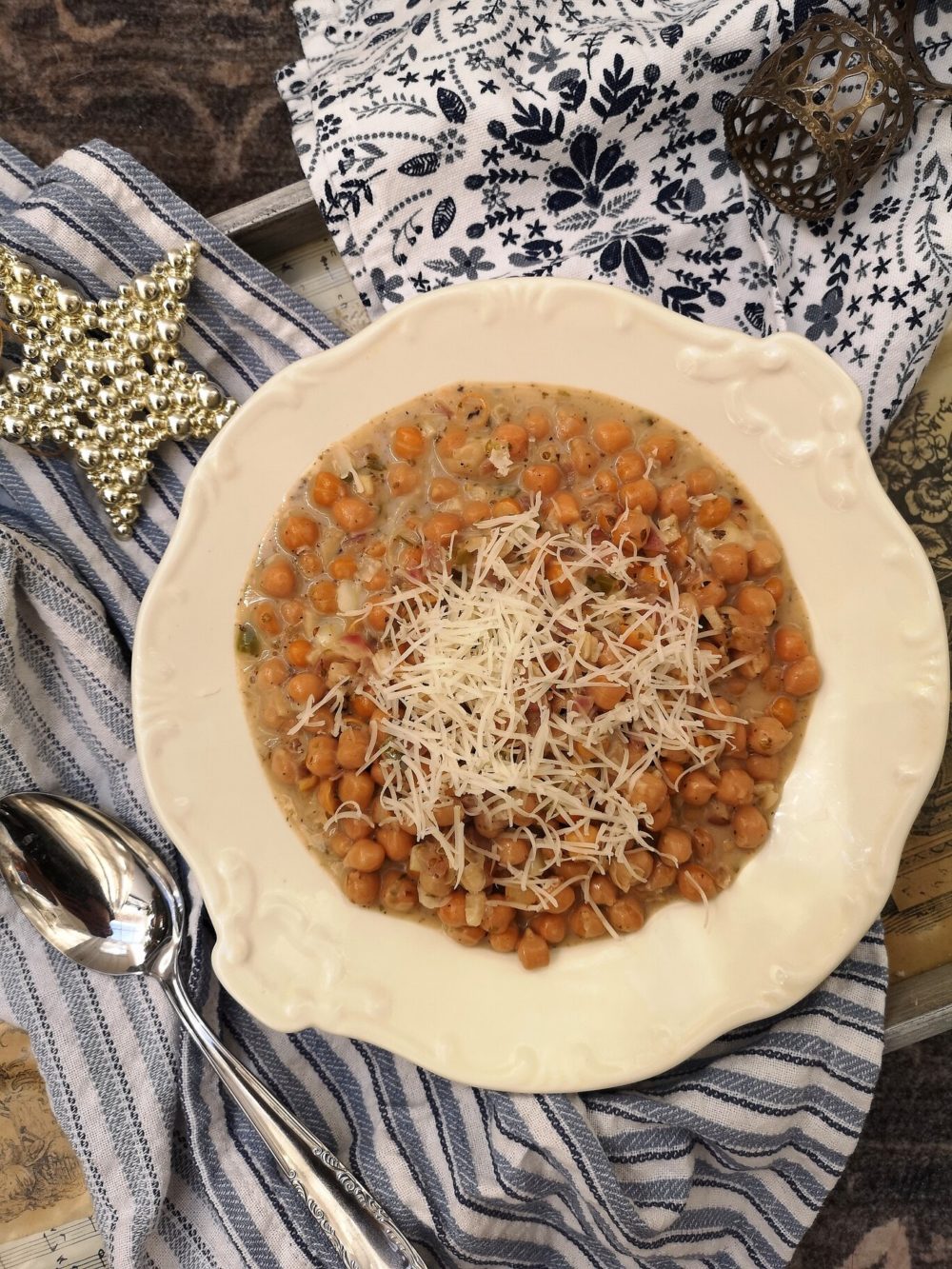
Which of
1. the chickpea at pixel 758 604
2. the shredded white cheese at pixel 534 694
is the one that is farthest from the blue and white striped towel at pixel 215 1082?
the chickpea at pixel 758 604

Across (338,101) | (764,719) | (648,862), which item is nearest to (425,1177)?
(648,862)

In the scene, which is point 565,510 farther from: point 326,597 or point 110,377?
point 110,377

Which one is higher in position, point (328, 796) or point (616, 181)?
point (616, 181)

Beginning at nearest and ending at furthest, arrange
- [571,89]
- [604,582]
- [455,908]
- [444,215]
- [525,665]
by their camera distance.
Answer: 1. [525,665]
2. [604,582]
3. [455,908]
4. [571,89]
5. [444,215]

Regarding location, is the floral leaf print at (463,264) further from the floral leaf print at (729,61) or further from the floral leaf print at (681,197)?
the floral leaf print at (729,61)

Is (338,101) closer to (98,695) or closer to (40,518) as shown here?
(40,518)

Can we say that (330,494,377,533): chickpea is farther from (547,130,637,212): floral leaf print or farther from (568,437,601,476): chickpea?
(547,130,637,212): floral leaf print

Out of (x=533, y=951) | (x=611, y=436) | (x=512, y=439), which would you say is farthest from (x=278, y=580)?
(x=533, y=951)
